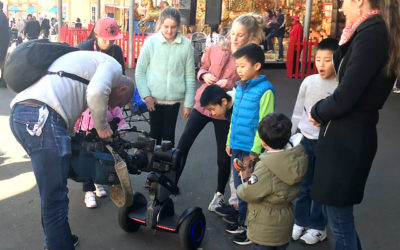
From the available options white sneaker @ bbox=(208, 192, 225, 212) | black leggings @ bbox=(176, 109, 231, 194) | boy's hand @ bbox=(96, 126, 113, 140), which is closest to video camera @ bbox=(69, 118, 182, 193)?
boy's hand @ bbox=(96, 126, 113, 140)

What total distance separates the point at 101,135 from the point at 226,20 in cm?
1793

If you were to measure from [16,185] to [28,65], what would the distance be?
A: 2.22 m

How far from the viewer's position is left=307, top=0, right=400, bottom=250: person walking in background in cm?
222

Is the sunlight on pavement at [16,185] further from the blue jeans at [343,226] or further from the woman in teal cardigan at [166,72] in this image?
the blue jeans at [343,226]

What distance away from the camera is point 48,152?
8.58 ft

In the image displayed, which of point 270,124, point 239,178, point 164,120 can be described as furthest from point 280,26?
point 270,124

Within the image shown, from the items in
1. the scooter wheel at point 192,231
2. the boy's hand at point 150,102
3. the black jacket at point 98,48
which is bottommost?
the scooter wheel at point 192,231

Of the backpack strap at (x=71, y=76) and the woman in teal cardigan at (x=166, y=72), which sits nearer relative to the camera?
the backpack strap at (x=71, y=76)

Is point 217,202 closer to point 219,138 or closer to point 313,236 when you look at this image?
point 219,138

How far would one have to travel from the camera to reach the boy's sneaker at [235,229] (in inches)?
142

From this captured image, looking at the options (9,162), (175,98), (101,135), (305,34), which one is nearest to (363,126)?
(101,135)

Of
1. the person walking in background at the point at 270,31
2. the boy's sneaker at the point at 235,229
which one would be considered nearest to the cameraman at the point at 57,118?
the boy's sneaker at the point at 235,229

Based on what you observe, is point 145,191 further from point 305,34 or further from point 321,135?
point 305,34

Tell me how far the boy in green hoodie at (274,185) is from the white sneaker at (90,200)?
1.79m
